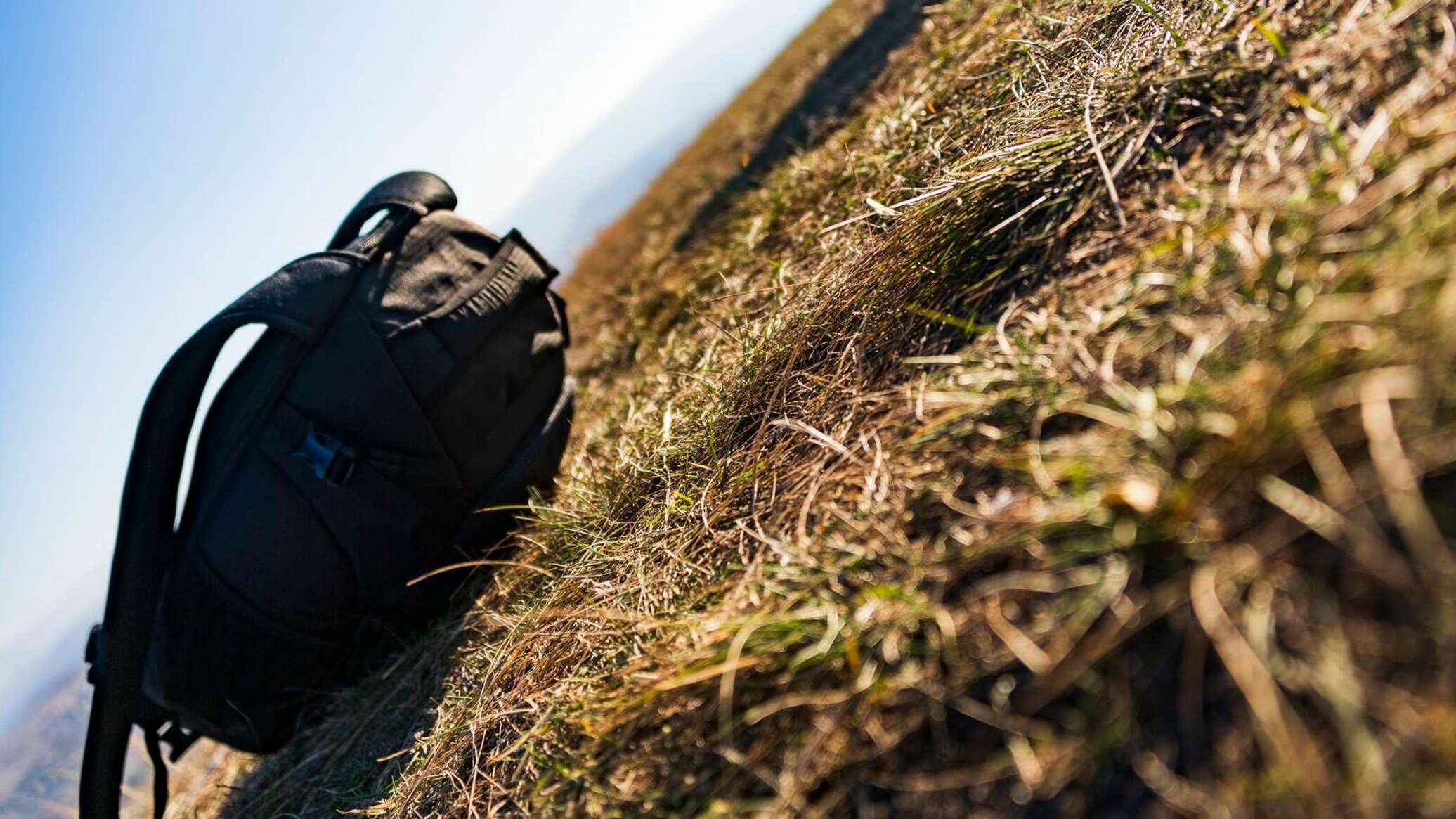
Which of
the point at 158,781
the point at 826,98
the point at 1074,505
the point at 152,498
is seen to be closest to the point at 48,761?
the point at 158,781

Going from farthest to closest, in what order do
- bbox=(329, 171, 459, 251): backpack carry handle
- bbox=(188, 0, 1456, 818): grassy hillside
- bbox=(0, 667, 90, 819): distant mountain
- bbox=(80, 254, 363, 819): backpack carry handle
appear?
bbox=(0, 667, 90, 819): distant mountain, bbox=(329, 171, 459, 251): backpack carry handle, bbox=(80, 254, 363, 819): backpack carry handle, bbox=(188, 0, 1456, 818): grassy hillside

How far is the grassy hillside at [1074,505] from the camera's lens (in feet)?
2.73

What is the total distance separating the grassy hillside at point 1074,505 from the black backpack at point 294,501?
582 mm

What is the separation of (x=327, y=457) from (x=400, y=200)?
909 millimetres

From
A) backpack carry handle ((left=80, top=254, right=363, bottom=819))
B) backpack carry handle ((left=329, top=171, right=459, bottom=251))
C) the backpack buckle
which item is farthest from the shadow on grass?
the backpack buckle

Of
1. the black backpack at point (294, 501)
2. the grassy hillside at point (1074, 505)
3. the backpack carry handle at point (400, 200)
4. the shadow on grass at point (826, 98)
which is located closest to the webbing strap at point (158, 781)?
the black backpack at point (294, 501)

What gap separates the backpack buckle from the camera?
245 cm

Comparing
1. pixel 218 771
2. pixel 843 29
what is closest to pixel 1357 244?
pixel 218 771

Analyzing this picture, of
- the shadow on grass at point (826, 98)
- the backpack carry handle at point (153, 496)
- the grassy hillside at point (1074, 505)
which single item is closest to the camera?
the grassy hillside at point (1074, 505)

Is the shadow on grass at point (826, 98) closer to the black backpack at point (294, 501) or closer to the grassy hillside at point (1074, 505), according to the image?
the black backpack at point (294, 501)

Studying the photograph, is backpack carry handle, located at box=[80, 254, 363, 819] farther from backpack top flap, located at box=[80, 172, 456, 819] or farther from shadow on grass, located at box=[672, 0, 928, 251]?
shadow on grass, located at box=[672, 0, 928, 251]

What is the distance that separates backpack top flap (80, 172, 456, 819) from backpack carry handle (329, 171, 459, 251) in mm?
270

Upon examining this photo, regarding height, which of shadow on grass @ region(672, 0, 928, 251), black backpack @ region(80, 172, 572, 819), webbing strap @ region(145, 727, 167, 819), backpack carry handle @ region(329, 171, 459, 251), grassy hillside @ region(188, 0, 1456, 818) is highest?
backpack carry handle @ region(329, 171, 459, 251)

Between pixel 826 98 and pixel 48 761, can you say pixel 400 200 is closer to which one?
pixel 826 98
